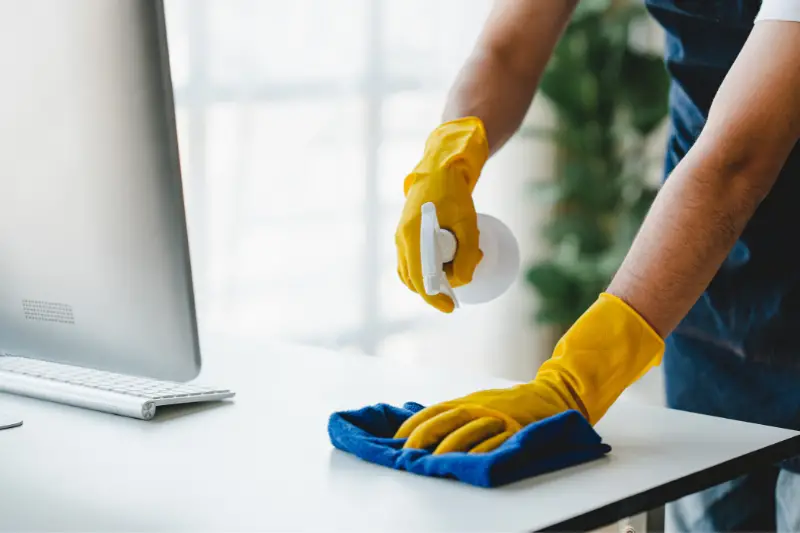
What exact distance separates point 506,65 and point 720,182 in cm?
50

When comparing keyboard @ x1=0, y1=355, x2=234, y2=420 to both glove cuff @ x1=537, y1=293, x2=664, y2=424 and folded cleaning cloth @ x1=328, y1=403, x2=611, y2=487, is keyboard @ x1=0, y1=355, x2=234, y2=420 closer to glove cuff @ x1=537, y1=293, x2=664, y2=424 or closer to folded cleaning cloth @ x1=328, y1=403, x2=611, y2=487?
folded cleaning cloth @ x1=328, y1=403, x2=611, y2=487

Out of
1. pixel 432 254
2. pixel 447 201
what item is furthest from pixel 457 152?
pixel 432 254

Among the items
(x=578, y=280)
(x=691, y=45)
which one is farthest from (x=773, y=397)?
(x=578, y=280)

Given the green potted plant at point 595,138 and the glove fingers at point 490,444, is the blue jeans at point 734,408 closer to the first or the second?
the glove fingers at point 490,444

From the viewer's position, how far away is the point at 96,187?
1116mm

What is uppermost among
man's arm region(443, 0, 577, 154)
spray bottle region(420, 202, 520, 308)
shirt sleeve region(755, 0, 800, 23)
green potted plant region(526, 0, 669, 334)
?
shirt sleeve region(755, 0, 800, 23)

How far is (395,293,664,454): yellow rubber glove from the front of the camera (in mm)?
1005

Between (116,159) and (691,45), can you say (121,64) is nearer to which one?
(116,159)

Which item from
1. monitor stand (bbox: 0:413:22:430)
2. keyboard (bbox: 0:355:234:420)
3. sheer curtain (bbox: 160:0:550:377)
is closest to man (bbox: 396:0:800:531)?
keyboard (bbox: 0:355:234:420)

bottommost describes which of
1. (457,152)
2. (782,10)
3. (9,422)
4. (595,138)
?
(595,138)

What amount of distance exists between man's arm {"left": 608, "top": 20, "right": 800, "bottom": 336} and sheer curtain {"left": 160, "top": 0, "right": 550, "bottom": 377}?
1.85 m

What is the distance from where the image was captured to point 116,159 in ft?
3.58

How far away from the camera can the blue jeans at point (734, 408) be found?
1.58 meters

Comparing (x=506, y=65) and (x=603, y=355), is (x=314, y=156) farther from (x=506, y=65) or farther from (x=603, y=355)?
(x=603, y=355)
